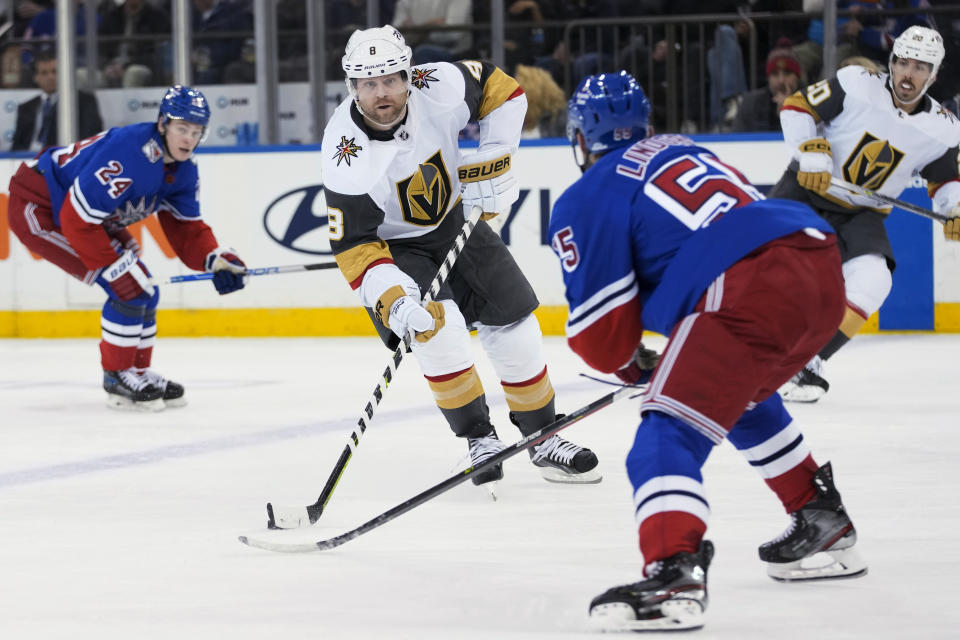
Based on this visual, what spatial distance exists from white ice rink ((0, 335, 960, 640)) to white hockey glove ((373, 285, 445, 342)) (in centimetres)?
39

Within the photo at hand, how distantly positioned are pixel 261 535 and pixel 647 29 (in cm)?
455

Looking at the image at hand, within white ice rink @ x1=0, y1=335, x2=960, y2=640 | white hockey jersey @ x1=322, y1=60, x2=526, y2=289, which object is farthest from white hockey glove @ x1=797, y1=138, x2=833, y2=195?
white hockey jersey @ x1=322, y1=60, x2=526, y2=289

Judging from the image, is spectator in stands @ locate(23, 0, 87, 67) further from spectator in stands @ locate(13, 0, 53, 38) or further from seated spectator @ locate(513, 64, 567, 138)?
seated spectator @ locate(513, 64, 567, 138)

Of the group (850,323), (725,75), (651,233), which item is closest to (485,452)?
(651,233)

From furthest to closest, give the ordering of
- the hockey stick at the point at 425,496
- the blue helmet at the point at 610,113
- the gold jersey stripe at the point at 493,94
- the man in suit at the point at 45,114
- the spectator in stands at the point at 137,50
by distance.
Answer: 1. the spectator in stands at the point at 137,50
2. the man in suit at the point at 45,114
3. the gold jersey stripe at the point at 493,94
4. the hockey stick at the point at 425,496
5. the blue helmet at the point at 610,113

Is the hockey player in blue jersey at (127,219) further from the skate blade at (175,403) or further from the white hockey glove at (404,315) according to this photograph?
the white hockey glove at (404,315)

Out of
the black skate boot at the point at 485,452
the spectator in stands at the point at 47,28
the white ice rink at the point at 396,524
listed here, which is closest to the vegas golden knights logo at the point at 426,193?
the black skate boot at the point at 485,452

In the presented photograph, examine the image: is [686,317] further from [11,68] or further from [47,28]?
[47,28]

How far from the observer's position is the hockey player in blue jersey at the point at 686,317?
6.57 feet

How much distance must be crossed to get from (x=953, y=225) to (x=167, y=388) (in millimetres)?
2634

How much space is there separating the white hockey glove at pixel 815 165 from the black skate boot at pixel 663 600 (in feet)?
8.71

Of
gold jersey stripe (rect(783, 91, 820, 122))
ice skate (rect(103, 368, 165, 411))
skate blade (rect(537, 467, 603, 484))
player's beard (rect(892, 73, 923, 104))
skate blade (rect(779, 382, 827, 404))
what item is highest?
player's beard (rect(892, 73, 923, 104))

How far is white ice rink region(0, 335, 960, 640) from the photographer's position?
214cm

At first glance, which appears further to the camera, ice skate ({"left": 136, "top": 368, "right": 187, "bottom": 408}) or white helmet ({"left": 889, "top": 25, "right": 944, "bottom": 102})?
ice skate ({"left": 136, "top": 368, "right": 187, "bottom": 408})
